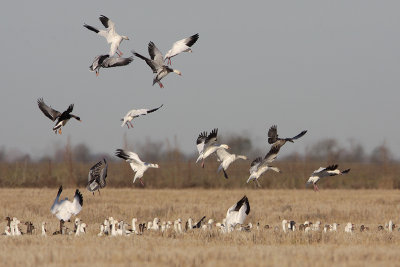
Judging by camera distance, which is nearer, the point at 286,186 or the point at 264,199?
the point at 264,199

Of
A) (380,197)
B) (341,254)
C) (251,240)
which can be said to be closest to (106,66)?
(251,240)

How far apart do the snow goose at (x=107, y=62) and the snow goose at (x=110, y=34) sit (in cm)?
14

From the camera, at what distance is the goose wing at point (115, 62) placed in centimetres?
1656

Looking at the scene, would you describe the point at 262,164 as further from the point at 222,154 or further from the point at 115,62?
the point at 115,62

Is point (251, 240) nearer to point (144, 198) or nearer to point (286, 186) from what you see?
point (144, 198)

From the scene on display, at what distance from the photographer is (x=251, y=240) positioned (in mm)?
14320

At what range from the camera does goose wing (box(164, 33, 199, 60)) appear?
16.7 m

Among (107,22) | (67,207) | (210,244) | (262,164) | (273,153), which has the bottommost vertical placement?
(210,244)

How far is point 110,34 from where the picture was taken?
56.4 ft

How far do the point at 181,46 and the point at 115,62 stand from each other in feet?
4.98

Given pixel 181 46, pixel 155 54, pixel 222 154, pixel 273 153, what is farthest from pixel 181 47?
pixel 273 153

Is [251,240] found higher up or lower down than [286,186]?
lower down

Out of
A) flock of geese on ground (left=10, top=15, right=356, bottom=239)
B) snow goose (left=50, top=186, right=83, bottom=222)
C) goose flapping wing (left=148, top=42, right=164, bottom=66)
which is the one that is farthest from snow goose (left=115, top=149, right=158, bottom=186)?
goose flapping wing (left=148, top=42, right=164, bottom=66)

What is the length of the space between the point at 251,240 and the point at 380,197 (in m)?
17.2
